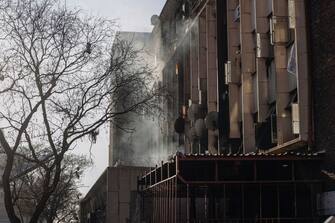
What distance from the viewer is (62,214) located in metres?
63.9

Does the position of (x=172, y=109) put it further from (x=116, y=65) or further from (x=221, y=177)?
(x=221, y=177)

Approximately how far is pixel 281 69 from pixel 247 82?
322cm

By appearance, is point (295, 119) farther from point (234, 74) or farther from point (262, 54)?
point (234, 74)

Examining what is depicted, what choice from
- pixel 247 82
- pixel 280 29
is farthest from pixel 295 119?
pixel 247 82

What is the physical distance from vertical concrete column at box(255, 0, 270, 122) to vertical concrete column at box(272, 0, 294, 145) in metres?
1.30

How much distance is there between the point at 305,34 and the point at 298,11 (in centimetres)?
63

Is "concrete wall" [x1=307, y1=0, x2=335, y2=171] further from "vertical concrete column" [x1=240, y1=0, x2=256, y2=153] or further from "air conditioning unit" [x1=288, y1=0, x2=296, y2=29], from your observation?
"vertical concrete column" [x1=240, y1=0, x2=256, y2=153]

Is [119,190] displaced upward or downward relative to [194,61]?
downward

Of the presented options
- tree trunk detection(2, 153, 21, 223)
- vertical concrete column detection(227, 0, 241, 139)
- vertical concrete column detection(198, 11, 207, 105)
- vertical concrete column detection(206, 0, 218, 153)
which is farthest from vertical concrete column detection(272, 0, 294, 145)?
vertical concrete column detection(198, 11, 207, 105)

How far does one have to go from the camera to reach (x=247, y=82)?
19.5 meters

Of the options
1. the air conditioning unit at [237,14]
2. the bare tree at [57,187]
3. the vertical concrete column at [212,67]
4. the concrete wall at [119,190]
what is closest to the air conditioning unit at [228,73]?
the air conditioning unit at [237,14]

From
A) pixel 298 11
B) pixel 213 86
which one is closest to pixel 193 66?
pixel 213 86

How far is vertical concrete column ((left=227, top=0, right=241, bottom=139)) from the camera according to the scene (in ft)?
67.8

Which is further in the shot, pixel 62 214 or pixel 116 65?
pixel 62 214
